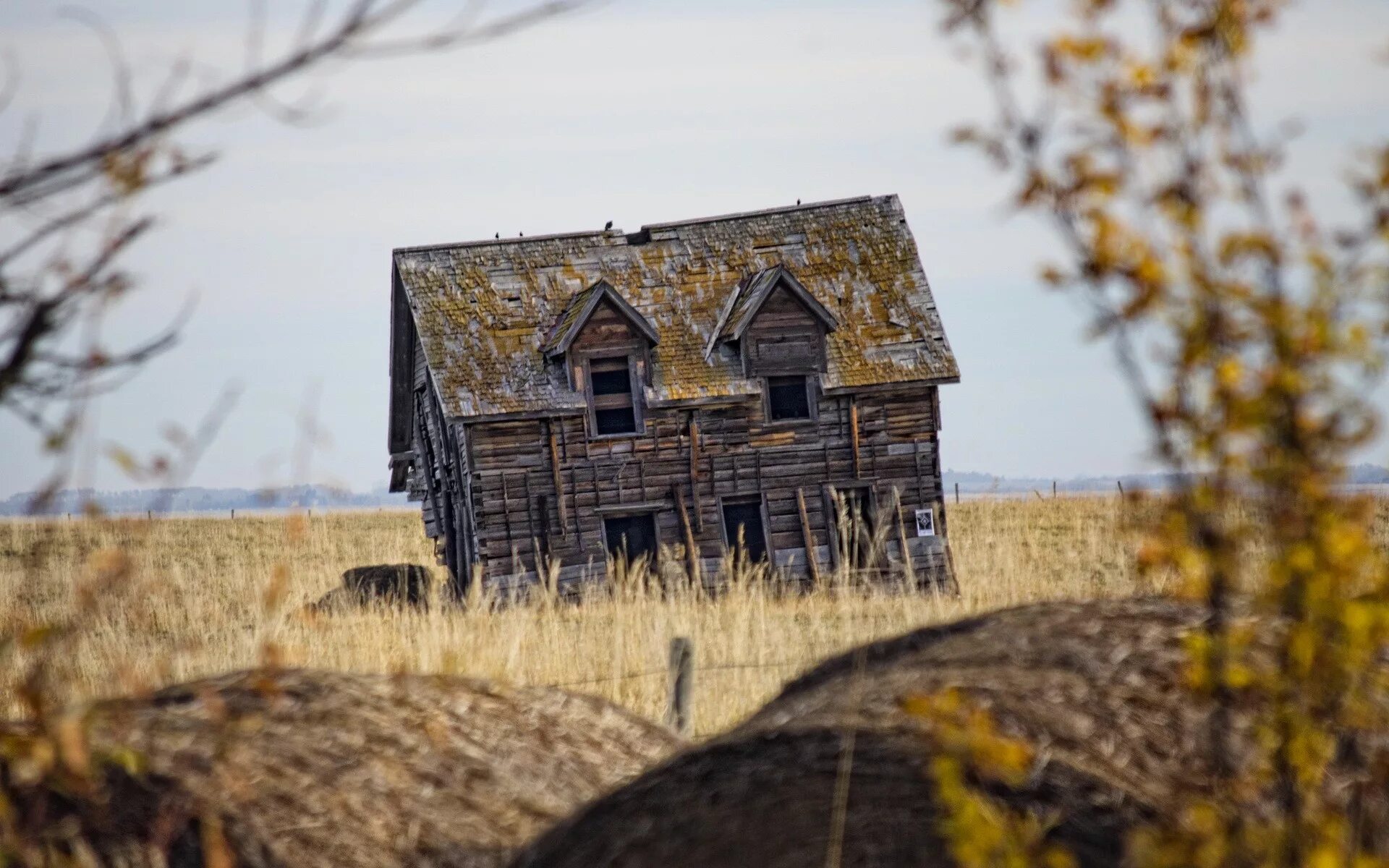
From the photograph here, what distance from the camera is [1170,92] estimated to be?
2.65 metres

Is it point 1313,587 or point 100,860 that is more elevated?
point 1313,587

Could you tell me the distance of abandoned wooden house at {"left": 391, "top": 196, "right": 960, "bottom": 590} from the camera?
21109 mm

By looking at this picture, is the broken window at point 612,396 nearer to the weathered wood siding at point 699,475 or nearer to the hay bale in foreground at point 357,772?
the weathered wood siding at point 699,475

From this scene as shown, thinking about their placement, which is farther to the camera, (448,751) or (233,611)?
(233,611)

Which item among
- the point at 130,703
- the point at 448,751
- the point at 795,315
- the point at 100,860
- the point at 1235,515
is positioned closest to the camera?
the point at 1235,515

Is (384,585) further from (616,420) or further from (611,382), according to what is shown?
(611,382)

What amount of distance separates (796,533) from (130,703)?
18.6 meters

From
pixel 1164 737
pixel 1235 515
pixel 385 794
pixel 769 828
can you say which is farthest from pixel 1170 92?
pixel 385 794

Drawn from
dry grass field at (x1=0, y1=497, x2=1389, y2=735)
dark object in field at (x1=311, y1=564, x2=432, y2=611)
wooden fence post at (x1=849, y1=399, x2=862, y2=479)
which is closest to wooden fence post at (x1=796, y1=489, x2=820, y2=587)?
dry grass field at (x1=0, y1=497, x2=1389, y2=735)

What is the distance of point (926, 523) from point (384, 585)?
7871 mm

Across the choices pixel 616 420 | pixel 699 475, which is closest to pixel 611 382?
pixel 616 420

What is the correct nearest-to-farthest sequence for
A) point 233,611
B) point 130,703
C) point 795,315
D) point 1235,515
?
point 1235,515, point 130,703, point 233,611, point 795,315

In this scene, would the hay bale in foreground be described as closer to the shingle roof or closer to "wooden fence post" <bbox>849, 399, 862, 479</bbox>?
the shingle roof

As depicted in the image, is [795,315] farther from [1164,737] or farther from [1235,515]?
[1235,515]
